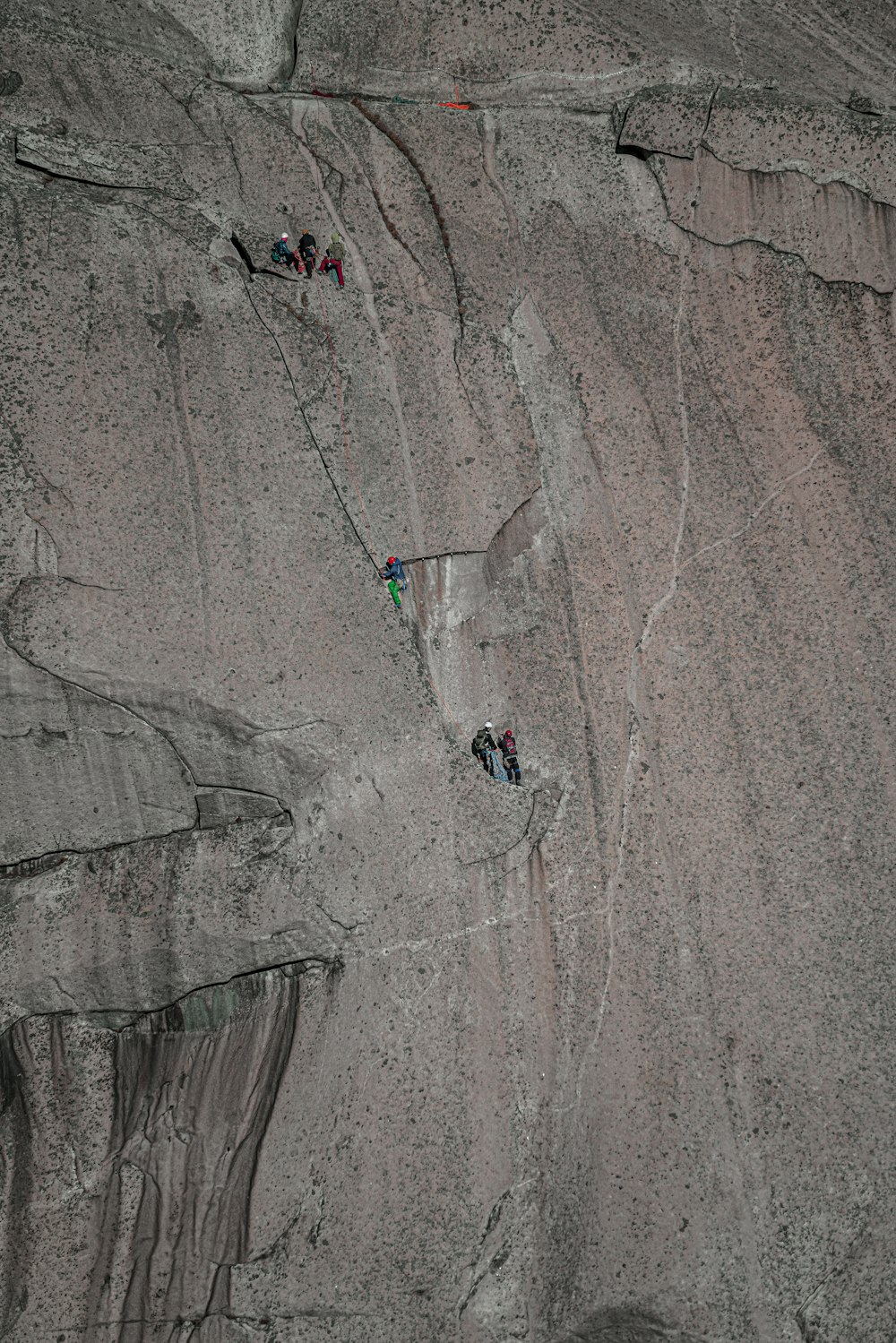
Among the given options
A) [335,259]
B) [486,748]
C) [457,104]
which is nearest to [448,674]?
[486,748]

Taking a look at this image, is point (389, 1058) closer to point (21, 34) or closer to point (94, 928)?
point (94, 928)

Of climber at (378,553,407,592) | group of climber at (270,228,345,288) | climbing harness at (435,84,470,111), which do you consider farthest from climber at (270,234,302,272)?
climber at (378,553,407,592)

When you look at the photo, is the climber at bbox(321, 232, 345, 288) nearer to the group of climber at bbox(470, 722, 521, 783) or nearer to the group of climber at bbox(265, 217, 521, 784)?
the group of climber at bbox(265, 217, 521, 784)

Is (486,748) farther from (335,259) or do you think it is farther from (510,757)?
(335,259)

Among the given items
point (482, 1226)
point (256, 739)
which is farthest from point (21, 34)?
point (482, 1226)

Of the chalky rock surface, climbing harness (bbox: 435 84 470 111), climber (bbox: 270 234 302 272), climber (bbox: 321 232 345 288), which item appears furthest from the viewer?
climbing harness (bbox: 435 84 470 111)

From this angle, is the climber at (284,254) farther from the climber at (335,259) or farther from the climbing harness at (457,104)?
the climbing harness at (457,104)
